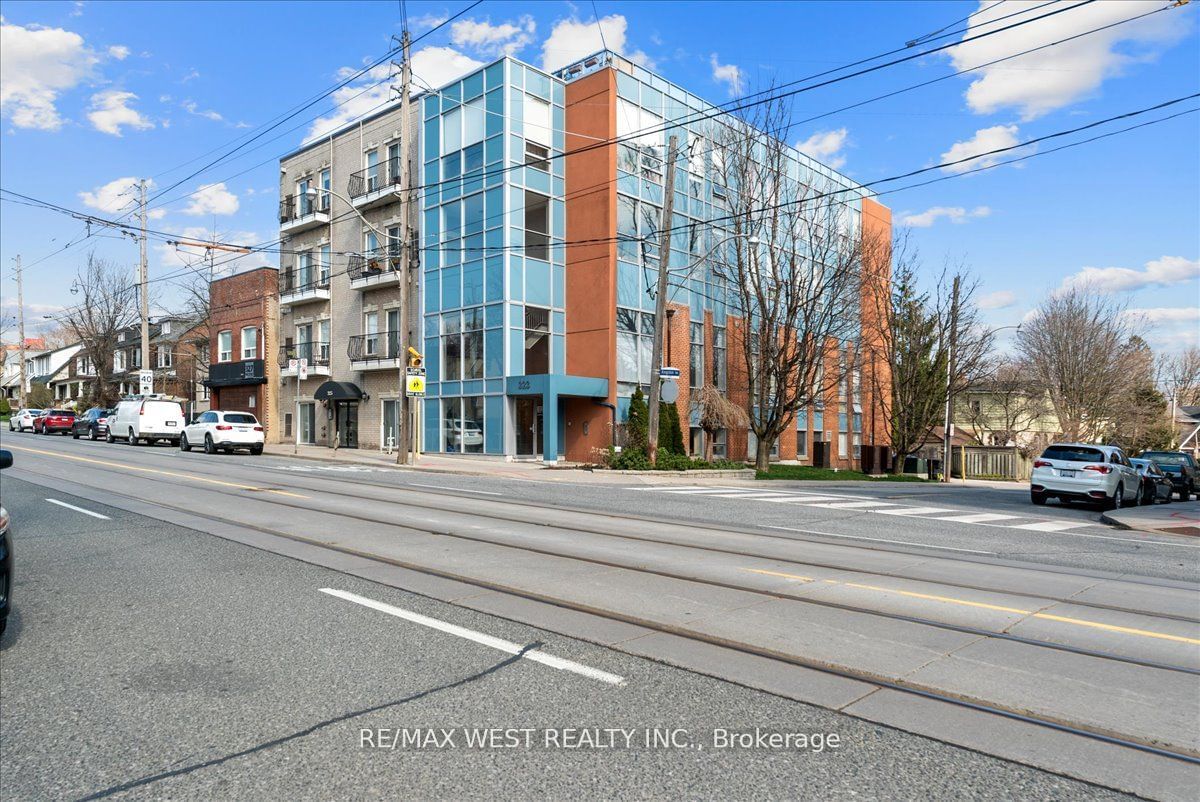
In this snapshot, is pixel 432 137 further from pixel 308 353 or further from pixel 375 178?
pixel 308 353

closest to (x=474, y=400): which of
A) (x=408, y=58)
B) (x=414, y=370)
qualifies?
(x=414, y=370)

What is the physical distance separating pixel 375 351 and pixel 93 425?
60.2 ft

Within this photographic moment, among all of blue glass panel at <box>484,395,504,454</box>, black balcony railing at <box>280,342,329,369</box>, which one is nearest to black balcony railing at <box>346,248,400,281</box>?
black balcony railing at <box>280,342,329,369</box>

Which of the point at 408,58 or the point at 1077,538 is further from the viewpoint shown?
the point at 408,58

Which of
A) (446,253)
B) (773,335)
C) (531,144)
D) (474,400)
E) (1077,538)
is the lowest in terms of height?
(1077,538)

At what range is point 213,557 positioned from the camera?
27.7ft

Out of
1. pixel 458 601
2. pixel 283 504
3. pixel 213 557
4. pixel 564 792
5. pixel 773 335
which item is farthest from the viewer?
pixel 773 335

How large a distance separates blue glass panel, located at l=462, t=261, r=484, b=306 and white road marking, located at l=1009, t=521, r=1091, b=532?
69.5 ft

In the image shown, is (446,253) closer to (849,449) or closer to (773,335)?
(773,335)

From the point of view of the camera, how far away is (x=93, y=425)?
134ft

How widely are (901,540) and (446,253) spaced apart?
2452cm

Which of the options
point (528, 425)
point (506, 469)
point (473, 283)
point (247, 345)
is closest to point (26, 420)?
point (247, 345)

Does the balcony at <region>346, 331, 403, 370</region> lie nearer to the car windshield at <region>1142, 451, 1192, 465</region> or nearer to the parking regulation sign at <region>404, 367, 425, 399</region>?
the parking regulation sign at <region>404, 367, 425, 399</region>

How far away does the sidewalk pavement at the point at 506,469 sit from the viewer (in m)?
23.1
